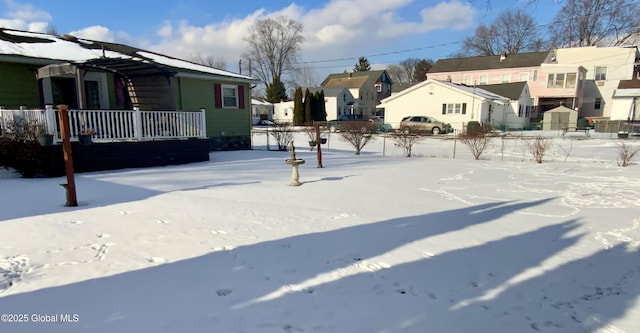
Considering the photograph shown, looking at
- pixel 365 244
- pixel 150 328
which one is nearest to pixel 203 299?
pixel 150 328

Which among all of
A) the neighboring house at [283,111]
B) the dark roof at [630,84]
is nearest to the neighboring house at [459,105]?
the dark roof at [630,84]

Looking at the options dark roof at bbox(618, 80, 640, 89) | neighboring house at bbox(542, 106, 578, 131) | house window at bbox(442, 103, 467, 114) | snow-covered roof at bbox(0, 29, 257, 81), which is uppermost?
dark roof at bbox(618, 80, 640, 89)

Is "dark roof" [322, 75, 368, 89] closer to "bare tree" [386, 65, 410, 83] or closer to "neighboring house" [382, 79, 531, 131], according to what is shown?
"neighboring house" [382, 79, 531, 131]

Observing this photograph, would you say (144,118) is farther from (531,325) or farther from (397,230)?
(531,325)

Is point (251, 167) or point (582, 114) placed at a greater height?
point (582, 114)

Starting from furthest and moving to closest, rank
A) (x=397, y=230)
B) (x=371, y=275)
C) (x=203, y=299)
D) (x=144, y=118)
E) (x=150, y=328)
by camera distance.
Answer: (x=144, y=118) → (x=397, y=230) → (x=371, y=275) → (x=203, y=299) → (x=150, y=328)

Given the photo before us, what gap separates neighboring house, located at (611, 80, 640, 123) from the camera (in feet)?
96.3

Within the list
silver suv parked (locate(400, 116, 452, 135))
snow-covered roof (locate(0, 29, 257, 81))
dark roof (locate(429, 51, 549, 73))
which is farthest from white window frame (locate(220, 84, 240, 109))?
dark roof (locate(429, 51, 549, 73))

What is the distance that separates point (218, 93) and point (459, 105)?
22.9 m

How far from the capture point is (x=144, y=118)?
10164mm

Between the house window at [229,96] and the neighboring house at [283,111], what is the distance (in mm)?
30752

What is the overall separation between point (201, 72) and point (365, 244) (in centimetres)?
1188

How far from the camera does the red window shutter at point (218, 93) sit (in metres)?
14.7

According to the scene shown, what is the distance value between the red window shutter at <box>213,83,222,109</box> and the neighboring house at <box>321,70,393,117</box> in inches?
1381
